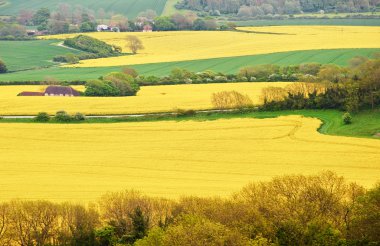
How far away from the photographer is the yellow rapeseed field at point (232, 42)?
350 feet

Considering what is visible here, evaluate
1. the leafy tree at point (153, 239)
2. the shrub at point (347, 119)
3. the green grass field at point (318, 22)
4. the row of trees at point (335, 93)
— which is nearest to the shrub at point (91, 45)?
the green grass field at point (318, 22)

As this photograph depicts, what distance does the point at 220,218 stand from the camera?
3139 cm

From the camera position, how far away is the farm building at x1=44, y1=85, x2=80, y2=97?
77125 millimetres

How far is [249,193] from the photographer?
35625 millimetres

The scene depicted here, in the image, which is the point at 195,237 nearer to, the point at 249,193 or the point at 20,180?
the point at 249,193

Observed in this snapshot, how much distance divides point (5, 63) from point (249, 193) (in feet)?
240

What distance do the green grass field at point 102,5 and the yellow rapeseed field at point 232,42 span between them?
3543 centimetres

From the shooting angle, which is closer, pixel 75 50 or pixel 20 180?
pixel 20 180

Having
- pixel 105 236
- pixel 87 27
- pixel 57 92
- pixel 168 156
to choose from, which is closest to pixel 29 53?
pixel 87 27

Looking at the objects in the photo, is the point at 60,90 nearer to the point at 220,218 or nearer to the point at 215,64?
the point at 215,64

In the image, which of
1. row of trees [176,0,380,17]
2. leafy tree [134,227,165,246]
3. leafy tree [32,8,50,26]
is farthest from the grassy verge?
row of trees [176,0,380,17]

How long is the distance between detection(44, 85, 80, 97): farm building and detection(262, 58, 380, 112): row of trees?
21.4 m

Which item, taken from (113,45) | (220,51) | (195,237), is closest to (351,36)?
(220,51)

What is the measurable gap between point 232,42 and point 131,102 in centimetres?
5234
